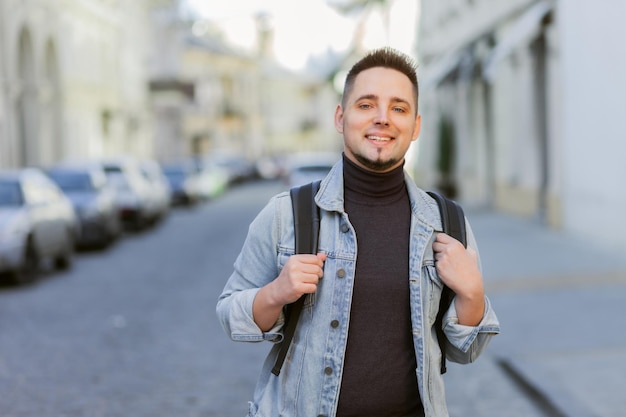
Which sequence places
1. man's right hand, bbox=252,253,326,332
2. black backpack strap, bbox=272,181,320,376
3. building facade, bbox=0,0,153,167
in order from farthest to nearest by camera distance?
building facade, bbox=0,0,153,167 → black backpack strap, bbox=272,181,320,376 → man's right hand, bbox=252,253,326,332

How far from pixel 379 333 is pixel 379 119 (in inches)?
21.9

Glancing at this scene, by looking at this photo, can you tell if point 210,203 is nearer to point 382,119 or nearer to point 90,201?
point 90,201

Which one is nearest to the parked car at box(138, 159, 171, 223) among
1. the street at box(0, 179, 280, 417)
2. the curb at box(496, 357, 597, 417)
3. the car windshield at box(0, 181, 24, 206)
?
the street at box(0, 179, 280, 417)

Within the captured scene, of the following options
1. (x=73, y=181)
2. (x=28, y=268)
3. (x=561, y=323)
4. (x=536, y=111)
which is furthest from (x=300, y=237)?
(x=536, y=111)

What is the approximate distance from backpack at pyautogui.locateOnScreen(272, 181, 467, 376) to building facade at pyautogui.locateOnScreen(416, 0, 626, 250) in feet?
43.9

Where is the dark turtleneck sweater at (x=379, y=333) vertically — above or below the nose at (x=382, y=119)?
below

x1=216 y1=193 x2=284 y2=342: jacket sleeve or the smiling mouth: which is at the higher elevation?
the smiling mouth

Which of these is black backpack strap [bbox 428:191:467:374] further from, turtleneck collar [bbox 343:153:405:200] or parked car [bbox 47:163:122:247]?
parked car [bbox 47:163:122:247]

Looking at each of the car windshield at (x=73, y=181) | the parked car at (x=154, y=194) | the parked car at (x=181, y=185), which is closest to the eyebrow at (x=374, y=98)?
the car windshield at (x=73, y=181)

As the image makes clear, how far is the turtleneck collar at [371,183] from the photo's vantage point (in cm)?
298

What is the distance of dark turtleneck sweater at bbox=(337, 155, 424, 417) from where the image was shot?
2885 mm

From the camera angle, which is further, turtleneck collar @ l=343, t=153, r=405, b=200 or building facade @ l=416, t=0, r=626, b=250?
building facade @ l=416, t=0, r=626, b=250

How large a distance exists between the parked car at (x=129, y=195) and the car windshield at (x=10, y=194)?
8415mm

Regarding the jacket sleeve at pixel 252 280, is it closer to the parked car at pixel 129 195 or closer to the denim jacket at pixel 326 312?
the denim jacket at pixel 326 312
